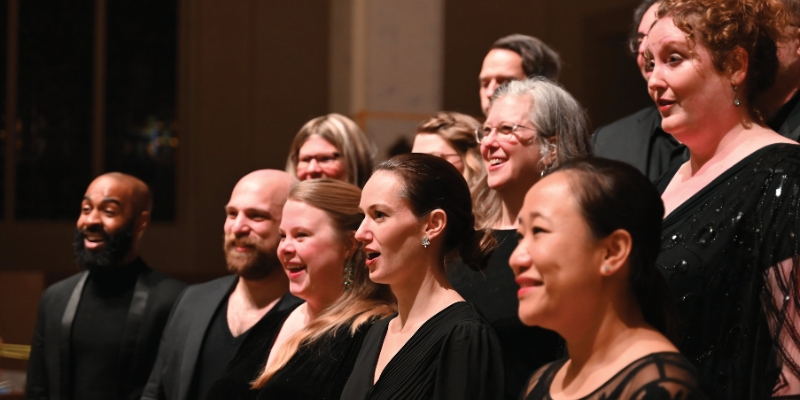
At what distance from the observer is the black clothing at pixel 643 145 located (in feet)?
12.0

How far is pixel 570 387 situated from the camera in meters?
1.86

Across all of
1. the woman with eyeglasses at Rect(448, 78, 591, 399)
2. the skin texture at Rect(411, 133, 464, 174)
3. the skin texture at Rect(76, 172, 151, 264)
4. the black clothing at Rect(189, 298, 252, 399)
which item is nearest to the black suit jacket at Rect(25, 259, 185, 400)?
the skin texture at Rect(76, 172, 151, 264)

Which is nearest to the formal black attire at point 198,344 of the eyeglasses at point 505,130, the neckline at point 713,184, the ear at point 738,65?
the eyeglasses at point 505,130

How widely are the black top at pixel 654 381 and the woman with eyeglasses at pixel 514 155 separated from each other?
3.69ft

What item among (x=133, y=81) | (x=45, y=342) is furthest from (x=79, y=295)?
(x=133, y=81)

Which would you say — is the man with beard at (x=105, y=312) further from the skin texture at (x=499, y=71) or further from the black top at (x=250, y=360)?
the skin texture at (x=499, y=71)

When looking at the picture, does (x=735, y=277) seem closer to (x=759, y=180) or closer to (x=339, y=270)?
(x=759, y=180)

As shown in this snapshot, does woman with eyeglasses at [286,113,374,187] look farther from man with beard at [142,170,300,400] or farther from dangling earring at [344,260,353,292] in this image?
dangling earring at [344,260,353,292]

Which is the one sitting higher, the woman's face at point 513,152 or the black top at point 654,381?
the woman's face at point 513,152

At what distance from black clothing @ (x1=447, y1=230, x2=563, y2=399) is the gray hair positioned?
0.30 m

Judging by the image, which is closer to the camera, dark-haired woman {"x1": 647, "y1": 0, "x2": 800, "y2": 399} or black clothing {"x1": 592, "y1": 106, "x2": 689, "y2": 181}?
dark-haired woman {"x1": 647, "y1": 0, "x2": 800, "y2": 399}

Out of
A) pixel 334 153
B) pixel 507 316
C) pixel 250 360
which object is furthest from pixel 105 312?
pixel 507 316

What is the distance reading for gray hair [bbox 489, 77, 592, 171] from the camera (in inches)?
118

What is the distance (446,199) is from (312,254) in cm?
71
